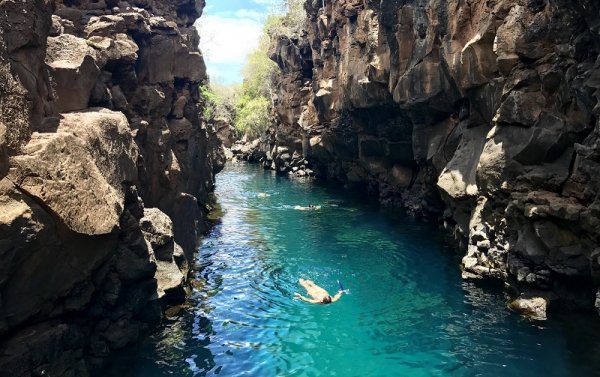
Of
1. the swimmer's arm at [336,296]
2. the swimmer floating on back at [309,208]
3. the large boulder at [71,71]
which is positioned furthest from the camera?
the swimmer floating on back at [309,208]

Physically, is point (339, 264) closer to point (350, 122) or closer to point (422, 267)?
point (422, 267)

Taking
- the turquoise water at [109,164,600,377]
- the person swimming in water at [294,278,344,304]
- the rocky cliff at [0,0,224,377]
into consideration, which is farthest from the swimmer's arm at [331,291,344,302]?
the rocky cliff at [0,0,224,377]

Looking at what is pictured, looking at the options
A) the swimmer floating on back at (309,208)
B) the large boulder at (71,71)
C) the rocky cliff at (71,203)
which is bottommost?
the swimmer floating on back at (309,208)

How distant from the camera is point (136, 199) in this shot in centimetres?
1653

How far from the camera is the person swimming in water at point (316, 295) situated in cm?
1966

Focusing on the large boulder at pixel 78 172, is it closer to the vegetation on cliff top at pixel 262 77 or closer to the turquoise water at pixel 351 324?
the turquoise water at pixel 351 324

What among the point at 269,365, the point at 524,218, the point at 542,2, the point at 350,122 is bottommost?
the point at 269,365

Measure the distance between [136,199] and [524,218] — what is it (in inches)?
558

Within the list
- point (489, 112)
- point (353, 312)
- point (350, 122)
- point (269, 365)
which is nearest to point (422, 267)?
point (353, 312)

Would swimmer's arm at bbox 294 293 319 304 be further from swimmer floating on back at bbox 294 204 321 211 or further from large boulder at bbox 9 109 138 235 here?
swimmer floating on back at bbox 294 204 321 211

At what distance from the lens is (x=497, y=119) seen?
66.2 feet

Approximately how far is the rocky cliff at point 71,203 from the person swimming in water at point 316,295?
5.19 m

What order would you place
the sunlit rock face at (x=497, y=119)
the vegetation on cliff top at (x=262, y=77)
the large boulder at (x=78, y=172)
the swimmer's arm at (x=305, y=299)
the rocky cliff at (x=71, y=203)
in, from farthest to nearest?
the vegetation on cliff top at (x=262, y=77) < the swimmer's arm at (x=305, y=299) < the sunlit rock face at (x=497, y=119) < the large boulder at (x=78, y=172) < the rocky cliff at (x=71, y=203)

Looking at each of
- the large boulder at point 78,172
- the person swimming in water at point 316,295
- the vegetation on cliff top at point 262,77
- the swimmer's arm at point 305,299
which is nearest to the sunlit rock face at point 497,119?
the person swimming in water at point 316,295
